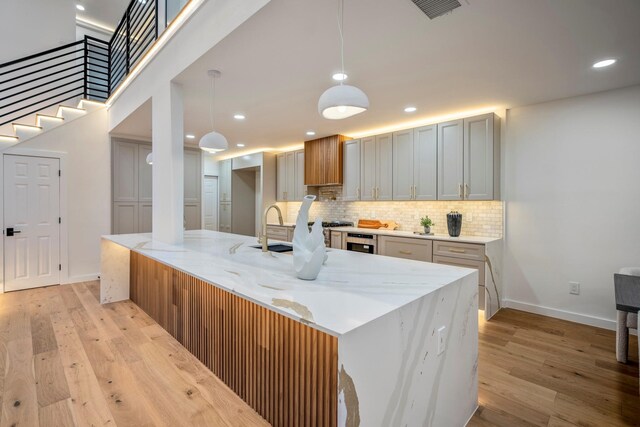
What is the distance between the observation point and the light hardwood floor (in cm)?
180

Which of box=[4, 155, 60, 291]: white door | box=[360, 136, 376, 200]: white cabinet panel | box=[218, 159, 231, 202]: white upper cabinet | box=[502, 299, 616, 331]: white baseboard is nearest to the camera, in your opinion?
box=[502, 299, 616, 331]: white baseboard

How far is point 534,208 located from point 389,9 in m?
3.06

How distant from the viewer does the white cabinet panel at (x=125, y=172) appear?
5.31 meters

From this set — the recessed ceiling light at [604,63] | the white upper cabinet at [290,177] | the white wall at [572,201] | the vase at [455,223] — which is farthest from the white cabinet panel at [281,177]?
the recessed ceiling light at [604,63]

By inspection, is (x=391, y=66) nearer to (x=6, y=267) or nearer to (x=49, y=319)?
(x=49, y=319)

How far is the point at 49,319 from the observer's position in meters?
3.29

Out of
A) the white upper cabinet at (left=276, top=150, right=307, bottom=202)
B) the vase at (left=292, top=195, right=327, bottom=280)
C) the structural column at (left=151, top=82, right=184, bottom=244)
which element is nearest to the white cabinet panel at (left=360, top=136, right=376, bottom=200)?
the white upper cabinet at (left=276, top=150, right=307, bottom=202)

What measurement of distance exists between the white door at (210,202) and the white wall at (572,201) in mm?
6323

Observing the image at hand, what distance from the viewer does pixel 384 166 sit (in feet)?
15.7

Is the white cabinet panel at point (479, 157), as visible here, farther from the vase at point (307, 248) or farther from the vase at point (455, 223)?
the vase at point (307, 248)

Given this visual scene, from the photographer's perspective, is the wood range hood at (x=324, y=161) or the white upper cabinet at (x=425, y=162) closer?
the white upper cabinet at (x=425, y=162)

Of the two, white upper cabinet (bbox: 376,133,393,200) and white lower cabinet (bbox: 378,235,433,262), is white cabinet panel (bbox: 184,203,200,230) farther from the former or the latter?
white lower cabinet (bbox: 378,235,433,262)

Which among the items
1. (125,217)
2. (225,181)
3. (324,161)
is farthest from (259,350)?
(225,181)

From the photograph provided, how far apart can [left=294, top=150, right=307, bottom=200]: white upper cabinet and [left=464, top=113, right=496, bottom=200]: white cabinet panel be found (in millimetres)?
3084
